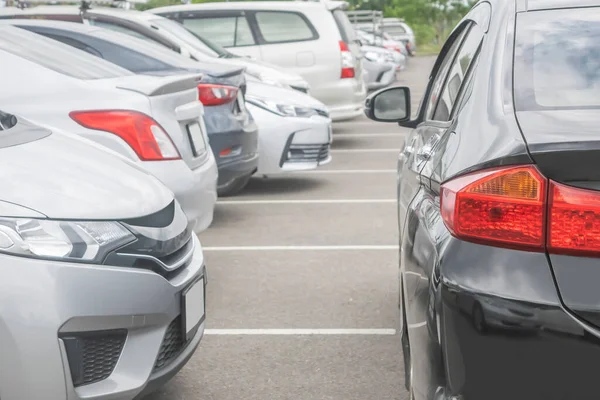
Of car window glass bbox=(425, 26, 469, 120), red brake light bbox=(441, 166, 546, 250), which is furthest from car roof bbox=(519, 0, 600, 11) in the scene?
red brake light bbox=(441, 166, 546, 250)

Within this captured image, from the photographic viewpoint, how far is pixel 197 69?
781cm

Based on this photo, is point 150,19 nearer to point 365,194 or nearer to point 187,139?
point 365,194

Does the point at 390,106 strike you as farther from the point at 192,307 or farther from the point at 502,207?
the point at 502,207

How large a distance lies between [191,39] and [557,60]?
851cm

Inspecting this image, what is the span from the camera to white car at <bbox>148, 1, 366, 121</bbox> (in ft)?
44.7

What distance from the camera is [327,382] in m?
4.39

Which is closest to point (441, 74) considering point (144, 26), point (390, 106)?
point (390, 106)

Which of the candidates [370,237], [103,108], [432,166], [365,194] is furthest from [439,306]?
[365,194]

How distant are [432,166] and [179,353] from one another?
3.91 feet

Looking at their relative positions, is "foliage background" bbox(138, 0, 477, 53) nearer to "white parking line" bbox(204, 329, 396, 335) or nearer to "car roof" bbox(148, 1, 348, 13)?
"car roof" bbox(148, 1, 348, 13)

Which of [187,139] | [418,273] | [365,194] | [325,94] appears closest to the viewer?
[418,273]

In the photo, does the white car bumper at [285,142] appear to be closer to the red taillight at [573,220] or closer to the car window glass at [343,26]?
the car window glass at [343,26]

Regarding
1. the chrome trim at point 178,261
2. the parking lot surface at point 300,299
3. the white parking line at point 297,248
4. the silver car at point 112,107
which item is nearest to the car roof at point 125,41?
the parking lot surface at point 300,299

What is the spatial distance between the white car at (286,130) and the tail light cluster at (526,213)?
707 cm
